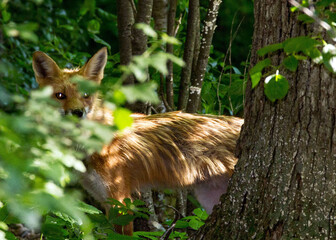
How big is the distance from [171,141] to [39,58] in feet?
4.52

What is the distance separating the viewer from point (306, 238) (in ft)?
8.41

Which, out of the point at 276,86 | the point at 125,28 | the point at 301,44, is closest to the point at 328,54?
the point at 301,44

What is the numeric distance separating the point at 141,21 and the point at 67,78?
836 mm

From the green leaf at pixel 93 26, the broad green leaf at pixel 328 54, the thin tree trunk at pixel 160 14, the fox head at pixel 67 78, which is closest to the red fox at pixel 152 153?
the fox head at pixel 67 78

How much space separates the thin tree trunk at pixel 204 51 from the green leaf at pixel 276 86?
2.60 metres

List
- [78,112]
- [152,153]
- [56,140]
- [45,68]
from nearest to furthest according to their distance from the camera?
1. [56,140]
2. [78,112]
3. [45,68]
4. [152,153]

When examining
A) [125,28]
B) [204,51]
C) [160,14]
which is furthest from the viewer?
[160,14]

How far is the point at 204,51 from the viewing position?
482cm

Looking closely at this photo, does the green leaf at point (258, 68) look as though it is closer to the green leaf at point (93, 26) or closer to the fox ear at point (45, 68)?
the fox ear at point (45, 68)

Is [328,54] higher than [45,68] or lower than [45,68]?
higher

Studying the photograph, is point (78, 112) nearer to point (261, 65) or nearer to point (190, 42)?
point (190, 42)

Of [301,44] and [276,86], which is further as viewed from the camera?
[276,86]

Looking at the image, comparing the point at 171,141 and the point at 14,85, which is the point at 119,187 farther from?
the point at 14,85

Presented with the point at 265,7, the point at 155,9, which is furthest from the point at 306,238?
the point at 155,9
